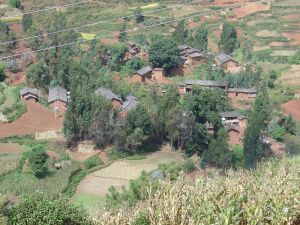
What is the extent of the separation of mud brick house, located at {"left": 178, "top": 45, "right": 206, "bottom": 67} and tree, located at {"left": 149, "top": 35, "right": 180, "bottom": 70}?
1214 millimetres

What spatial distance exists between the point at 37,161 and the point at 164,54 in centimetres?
1187

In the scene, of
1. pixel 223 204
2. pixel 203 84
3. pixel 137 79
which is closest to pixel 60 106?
pixel 137 79

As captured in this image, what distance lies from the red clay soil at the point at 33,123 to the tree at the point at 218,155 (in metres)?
5.72

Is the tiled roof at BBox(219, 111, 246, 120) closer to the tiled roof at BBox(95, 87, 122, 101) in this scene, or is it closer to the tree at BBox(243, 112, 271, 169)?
the tree at BBox(243, 112, 271, 169)

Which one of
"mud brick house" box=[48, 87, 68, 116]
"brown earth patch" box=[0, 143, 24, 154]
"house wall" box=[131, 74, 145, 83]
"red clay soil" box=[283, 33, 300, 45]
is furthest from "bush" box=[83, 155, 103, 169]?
"red clay soil" box=[283, 33, 300, 45]

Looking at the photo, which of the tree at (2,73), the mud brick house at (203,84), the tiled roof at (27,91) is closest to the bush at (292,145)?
the mud brick house at (203,84)

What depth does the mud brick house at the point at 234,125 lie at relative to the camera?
20.1m

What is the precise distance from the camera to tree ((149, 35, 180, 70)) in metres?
26.5

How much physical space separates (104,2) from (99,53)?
1357cm

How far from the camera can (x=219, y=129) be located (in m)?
19.4

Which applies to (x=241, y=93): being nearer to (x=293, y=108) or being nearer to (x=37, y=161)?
(x=293, y=108)

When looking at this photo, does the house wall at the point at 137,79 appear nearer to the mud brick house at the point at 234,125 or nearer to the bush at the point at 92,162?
the mud brick house at the point at 234,125

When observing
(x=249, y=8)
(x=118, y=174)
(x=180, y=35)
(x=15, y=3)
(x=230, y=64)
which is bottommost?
(x=118, y=174)

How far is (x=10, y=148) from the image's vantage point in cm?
1867
